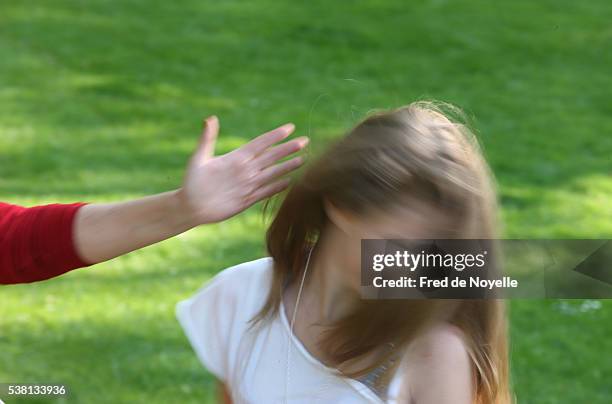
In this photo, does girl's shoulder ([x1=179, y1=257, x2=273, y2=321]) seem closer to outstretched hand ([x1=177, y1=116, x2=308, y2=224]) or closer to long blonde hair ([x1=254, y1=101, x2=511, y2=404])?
long blonde hair ([x1=254, y1=101, x2=511, y2=404])

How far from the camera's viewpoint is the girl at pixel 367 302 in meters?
1.65

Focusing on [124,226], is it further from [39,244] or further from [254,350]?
[254,350]

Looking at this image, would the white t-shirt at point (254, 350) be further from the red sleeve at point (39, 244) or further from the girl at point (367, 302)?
the red sleeve at point (39, 244)

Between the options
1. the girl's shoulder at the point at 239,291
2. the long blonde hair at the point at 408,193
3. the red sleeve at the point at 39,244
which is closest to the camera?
the long blonde hair at the point at 408,193

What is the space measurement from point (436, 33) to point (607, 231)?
9.81ft

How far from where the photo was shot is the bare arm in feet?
5.43

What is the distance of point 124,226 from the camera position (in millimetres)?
1729

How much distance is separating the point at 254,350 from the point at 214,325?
0.12m

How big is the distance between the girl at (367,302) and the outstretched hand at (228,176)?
10cm

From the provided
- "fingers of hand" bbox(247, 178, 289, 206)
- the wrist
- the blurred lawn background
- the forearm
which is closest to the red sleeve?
the forearm

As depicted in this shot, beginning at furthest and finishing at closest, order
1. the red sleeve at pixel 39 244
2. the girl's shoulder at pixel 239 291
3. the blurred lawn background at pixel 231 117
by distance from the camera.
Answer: the blurred lawn background at pixel 231 117 < the girl's shoulder at pixel 239 291 < the red sleeve at pixel 39 244

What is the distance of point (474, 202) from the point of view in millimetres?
1655

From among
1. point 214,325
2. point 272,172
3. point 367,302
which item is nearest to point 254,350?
point 214,325

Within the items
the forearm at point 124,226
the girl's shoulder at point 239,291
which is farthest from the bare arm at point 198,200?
the girl's shoulder at point 239,291
